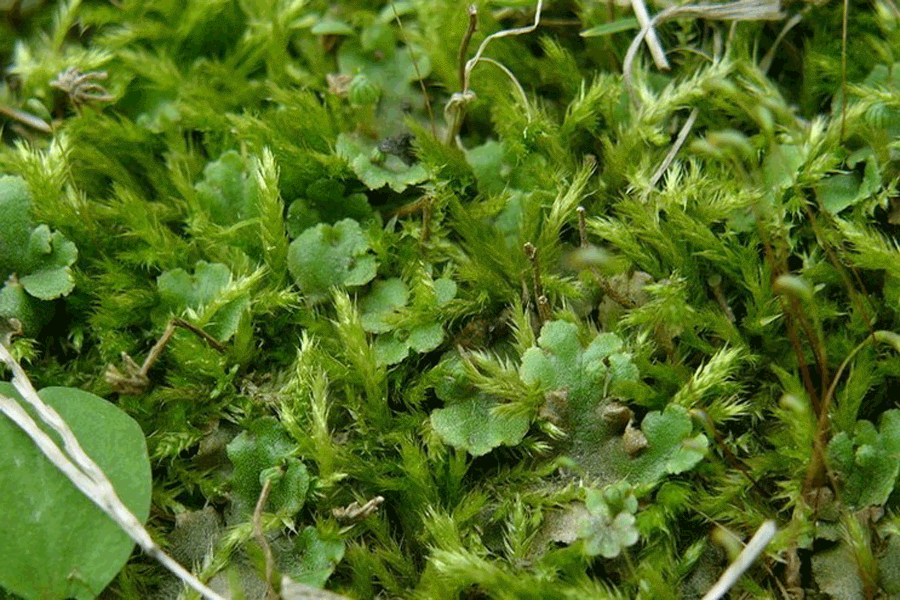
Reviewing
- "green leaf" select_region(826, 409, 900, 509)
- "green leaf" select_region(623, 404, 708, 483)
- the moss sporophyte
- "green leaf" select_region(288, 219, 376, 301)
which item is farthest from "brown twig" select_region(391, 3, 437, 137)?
"green leaf" select_region(826, 409, 900, 509)

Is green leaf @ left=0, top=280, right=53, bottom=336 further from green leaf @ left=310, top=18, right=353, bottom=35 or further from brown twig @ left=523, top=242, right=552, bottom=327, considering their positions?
brown twig @ left=523, top=242, right=552, bottom=327

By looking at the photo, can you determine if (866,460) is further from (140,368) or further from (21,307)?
(21,307)

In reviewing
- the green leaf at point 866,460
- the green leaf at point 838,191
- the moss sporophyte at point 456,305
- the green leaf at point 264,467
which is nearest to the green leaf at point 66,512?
the moss sporophyte at point 456,305

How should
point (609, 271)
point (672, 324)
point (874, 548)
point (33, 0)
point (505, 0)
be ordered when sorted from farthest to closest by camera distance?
point (33, 0), point (505, 0), point (609, 271), point (672, 324), point (874, 548)

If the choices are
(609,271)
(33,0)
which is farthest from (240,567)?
(33,0)

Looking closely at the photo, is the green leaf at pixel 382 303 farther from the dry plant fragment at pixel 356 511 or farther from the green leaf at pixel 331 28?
the green leaf at pixel 331 28

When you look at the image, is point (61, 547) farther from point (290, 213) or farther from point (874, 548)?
point (874, 548)
